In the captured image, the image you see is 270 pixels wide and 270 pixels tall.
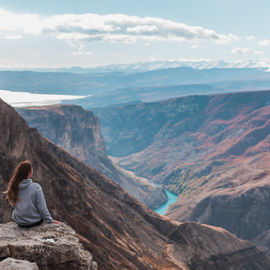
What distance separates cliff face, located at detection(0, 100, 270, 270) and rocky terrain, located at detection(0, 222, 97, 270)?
24.2m

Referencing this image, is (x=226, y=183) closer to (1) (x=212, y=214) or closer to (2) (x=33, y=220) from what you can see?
(1) (x=212, y=214)

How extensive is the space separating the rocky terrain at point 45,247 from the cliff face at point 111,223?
24.2 meters

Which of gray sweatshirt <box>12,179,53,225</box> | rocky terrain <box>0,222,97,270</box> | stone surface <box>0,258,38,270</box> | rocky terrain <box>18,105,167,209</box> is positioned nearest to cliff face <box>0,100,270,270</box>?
rocky terrain <box>0,222,97,270</box>

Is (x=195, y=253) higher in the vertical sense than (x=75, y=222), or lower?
lower

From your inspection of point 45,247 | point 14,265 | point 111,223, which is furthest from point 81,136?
point 14,265

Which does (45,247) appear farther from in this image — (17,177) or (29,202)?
(17,177)

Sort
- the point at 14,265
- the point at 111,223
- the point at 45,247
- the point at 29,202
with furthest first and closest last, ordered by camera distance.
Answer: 1. the point at 111,223
2. the point at 29,202
3. the point at 45,247
4. the point at 14,265

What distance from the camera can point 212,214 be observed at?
464ft

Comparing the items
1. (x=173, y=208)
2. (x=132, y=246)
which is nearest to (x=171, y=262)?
(x=132, y=246)

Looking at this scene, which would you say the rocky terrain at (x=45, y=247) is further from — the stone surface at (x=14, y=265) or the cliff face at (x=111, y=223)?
the cliff face at (x=111, y=223)

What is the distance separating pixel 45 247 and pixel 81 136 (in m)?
169

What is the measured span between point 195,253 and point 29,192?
5911 centimetres

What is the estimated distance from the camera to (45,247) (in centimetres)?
1108

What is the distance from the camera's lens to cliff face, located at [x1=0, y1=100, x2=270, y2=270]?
4637cm
